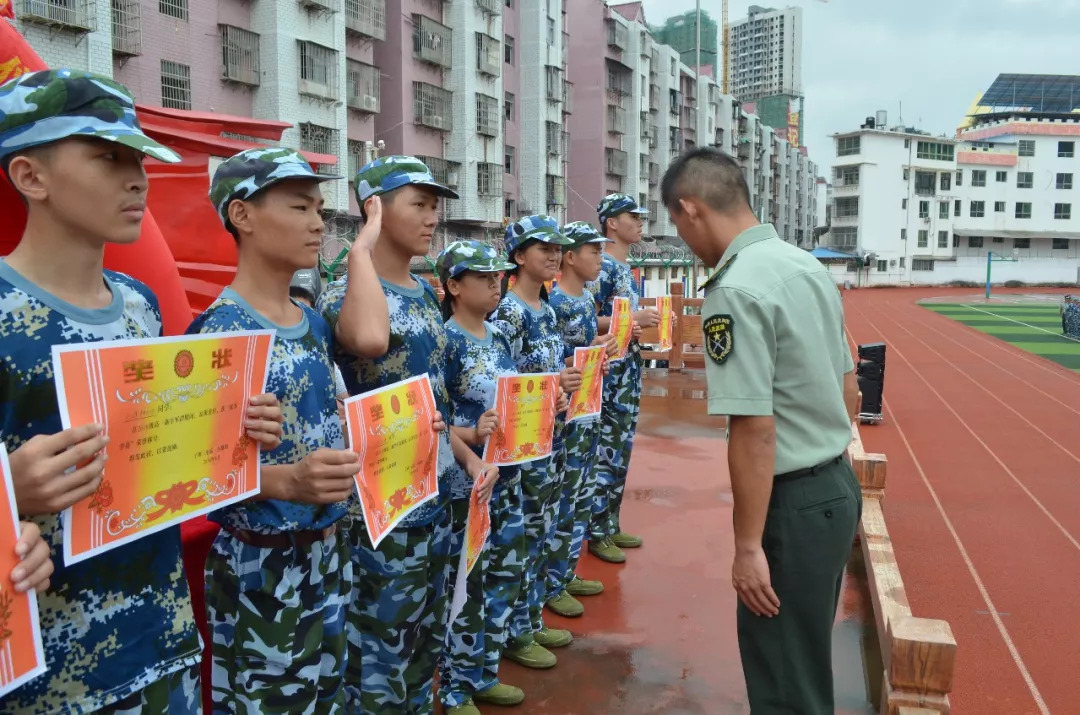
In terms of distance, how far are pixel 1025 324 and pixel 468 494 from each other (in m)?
28.6

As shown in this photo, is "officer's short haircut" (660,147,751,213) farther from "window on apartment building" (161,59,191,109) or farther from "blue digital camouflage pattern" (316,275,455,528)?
"window on apartment building" (161,59,191,109)

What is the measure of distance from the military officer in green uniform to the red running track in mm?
1851

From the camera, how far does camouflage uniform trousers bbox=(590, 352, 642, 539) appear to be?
536 cm

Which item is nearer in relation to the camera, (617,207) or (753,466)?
(753,466)

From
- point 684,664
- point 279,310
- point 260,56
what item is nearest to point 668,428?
point 684,664

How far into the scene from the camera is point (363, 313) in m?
2.55

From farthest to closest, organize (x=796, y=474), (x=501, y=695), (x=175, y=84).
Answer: (x=175, y=84), (x=501, y=695), (x=796, y=474)

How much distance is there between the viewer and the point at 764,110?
369 ft

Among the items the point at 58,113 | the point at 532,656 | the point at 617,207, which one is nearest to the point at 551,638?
the point at 532,656

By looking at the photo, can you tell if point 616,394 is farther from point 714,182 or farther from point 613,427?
point 714,182

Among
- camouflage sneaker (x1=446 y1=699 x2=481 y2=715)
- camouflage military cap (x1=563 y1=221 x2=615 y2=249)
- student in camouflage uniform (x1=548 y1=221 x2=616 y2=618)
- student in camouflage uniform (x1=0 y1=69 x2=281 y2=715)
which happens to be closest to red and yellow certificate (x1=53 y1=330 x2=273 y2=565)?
student in camouflage uniform (x1=0 y1=69 x2=281 y2=715)

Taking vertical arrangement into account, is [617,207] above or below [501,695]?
above

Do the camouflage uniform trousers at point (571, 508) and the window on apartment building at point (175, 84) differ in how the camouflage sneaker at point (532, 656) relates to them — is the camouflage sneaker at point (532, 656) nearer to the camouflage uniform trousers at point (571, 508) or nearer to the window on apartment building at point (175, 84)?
the camouflage uniform trousers at point (571, 508)

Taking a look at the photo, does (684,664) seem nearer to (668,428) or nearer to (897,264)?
(668,428)
